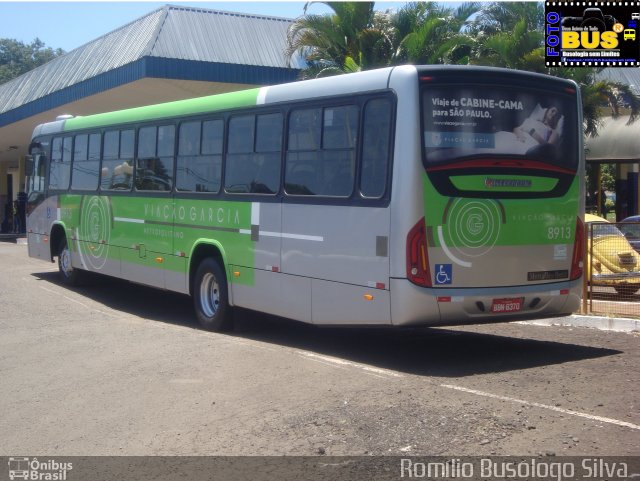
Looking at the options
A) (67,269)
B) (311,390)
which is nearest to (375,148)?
(311,390)

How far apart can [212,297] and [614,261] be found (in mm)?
6743

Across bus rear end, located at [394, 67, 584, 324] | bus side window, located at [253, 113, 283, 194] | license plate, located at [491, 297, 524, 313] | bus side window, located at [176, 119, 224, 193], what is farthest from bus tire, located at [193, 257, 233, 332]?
license plate, located at [491, 297, 524, 313]

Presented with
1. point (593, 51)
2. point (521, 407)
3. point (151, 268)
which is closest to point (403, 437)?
point (521, 407)

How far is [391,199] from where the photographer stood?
919 centimetres

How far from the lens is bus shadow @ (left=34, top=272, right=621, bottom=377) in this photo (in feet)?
31.6

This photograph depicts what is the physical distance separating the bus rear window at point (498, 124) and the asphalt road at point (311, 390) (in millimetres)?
2350

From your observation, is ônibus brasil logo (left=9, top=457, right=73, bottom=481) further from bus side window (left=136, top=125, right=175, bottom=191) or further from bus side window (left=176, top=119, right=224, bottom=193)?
bus side window (left=136, top=125, right=175, bottom=191)

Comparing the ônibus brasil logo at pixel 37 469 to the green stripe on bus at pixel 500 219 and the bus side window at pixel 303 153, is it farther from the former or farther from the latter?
the bus side window at pixel 303 153

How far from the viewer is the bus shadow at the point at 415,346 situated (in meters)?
9.64

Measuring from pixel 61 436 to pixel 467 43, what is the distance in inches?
659

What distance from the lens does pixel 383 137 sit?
936 cm

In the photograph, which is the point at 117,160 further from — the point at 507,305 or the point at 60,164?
the point at 507,305

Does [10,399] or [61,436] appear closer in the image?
[61,436]

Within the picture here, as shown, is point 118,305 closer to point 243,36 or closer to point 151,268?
point 151,268
